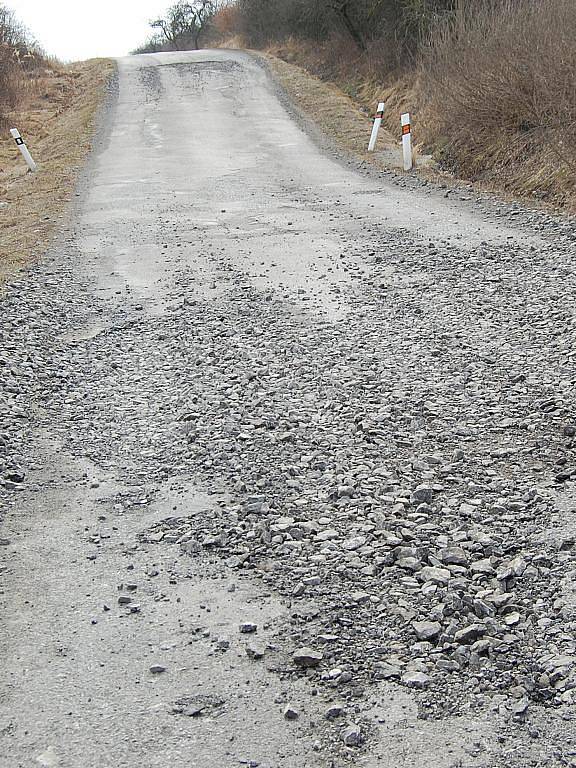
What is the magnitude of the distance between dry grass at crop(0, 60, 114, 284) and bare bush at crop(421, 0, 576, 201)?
6.85 metres

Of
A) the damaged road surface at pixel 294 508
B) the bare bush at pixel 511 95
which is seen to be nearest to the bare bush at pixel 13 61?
the bare bush at pixel 511 95

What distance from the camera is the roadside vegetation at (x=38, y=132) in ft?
40.5

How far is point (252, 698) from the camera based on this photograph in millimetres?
3232

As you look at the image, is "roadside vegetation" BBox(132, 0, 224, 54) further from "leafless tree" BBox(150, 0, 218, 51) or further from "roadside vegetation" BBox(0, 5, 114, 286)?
"roadside vegetation" BBox(0, 5, 114, 286)

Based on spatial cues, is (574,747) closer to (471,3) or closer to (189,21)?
(471,3)

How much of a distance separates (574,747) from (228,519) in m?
2.19

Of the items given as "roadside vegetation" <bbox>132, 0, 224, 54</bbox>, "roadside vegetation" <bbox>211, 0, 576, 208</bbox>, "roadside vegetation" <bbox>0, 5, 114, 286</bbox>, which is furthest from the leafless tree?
"roadside vegetation" <bbox>211, 0, 576, 208</bbox>

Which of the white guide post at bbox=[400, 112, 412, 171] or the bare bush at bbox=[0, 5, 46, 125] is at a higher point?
Answer: the bare bush at bbox=[0, 5, 46, 125]

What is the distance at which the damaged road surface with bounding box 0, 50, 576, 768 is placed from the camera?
311 centimetres

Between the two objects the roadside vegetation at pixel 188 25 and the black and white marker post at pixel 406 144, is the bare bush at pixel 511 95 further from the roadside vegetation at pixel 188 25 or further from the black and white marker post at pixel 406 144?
the roadside vegetation at pixel 188 25

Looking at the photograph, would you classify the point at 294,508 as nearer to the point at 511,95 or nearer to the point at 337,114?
the point at 511,95

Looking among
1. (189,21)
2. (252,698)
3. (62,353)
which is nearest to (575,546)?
(252,698)

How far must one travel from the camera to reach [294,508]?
4.55m

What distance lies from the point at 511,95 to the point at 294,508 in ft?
35.0
